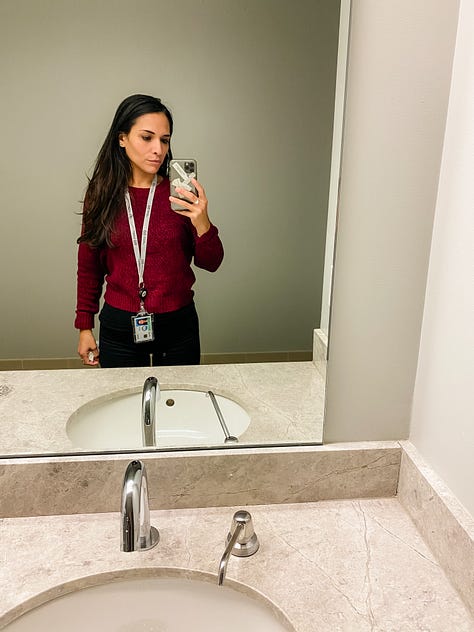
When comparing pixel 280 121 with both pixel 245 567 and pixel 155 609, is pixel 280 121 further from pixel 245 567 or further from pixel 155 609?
pixel 155 609

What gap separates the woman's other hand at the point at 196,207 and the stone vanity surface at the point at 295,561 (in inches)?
19.9

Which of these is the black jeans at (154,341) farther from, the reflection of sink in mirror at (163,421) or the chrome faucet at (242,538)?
the chrome faucet at (242,538)

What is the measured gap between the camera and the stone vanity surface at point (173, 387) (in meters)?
0.96

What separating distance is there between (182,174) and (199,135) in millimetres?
69

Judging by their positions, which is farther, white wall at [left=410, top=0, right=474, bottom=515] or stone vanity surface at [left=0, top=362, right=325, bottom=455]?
stone vanity surface at [left=0, top=362, right=325, bottom=455]

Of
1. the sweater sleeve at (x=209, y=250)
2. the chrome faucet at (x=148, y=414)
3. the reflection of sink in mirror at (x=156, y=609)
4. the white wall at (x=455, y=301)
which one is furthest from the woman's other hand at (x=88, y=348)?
the white wall at (x=455, y=301)

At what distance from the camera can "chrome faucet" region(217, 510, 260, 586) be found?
2.65 feet

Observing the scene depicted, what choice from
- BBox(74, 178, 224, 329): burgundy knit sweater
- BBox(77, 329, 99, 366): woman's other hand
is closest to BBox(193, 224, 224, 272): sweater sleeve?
BBox(74, 178, 224, 329): burgundy knit sweater

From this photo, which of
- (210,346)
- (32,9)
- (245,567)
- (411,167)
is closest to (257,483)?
(245,567)

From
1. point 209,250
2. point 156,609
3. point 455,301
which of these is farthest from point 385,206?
point 156,609

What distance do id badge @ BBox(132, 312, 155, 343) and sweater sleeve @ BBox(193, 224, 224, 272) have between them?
13 cm

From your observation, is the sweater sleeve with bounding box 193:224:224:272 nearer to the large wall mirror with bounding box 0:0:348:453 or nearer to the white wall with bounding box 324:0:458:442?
the large wall mirror with bounding box 0:0:348:453

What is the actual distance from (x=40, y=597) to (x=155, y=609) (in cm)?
18

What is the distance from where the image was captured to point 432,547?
85 cm
